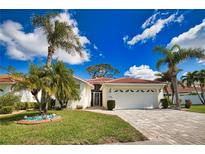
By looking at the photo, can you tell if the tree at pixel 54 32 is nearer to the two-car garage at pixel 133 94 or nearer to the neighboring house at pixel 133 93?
the neighboring house at pixel 133 93

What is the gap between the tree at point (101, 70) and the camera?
4452cm

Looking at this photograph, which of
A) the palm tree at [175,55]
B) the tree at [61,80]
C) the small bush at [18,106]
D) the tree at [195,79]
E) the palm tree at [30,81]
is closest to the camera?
the palm tree at [30,81]

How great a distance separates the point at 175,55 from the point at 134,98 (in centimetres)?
675

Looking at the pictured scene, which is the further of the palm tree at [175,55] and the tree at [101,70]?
the tree at [101,70]

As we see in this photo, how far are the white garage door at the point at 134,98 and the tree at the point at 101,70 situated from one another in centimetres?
2585

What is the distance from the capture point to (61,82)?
390 inches

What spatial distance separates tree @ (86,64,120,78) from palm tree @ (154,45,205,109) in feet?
86.0

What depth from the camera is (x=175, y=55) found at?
1858 centimetres

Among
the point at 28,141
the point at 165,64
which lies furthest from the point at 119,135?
the point at 165,64

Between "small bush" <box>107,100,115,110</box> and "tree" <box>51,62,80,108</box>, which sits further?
"small bush" <box>107,100,115,110</box>

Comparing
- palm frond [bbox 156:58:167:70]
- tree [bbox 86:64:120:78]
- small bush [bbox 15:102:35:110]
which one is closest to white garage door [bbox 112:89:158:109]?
palm frond [bbox 156:58:167:70]

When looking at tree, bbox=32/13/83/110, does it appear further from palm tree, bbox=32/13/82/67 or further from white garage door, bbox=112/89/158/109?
white garage door, bbox=112/89/158/109

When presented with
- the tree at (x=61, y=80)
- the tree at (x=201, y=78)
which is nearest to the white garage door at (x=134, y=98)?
the tree at (x=61, y=80)

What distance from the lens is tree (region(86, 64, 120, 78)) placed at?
44.5 metres
